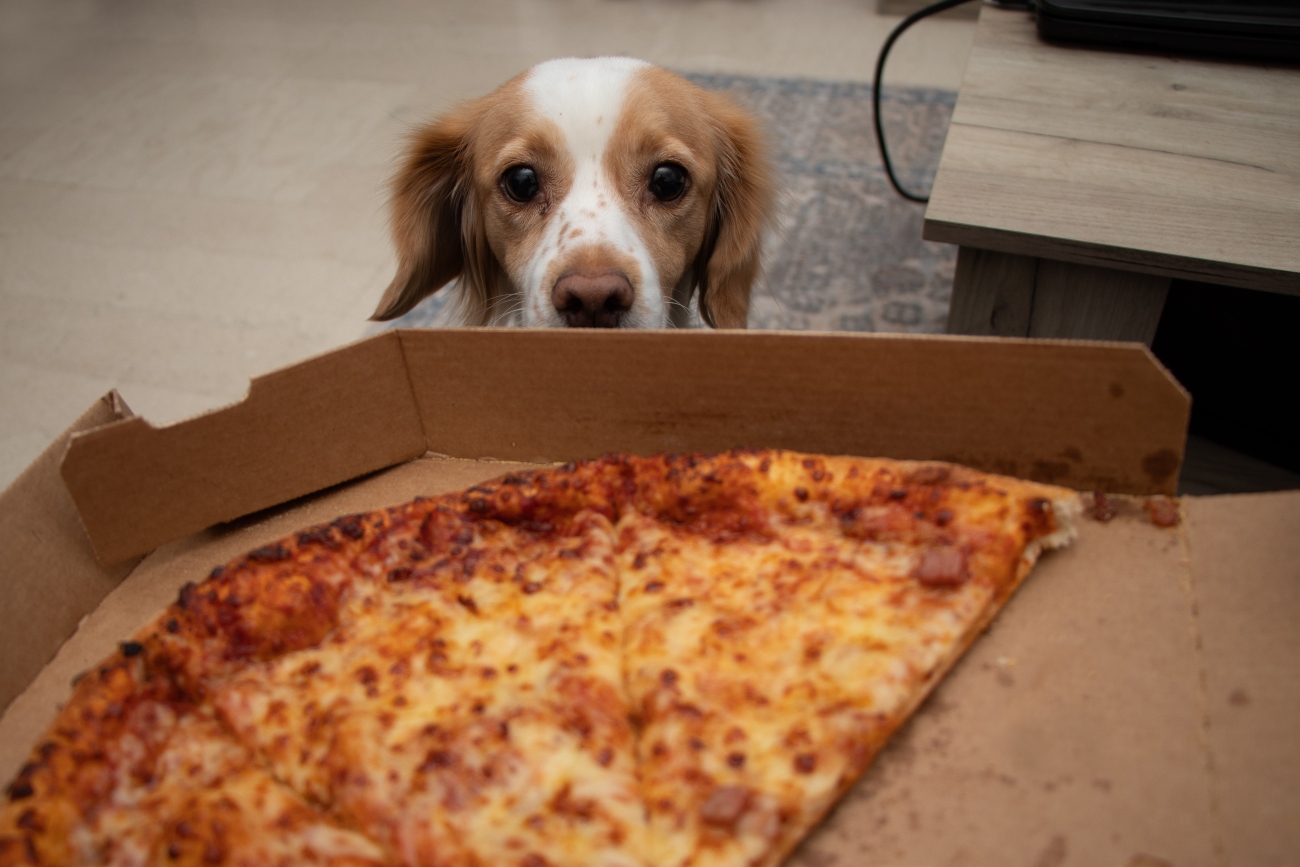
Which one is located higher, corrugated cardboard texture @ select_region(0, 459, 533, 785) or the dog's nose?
the dog's nose

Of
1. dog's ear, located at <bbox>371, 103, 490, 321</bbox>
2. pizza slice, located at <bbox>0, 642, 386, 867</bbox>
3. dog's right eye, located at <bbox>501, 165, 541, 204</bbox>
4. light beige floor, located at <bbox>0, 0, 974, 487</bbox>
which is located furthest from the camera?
light beige floor, located at <bbox>0, 0, 974, 487</bbox>

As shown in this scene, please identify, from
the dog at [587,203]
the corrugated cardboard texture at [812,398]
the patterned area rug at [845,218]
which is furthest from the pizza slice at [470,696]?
the patterned area rug at [845,218]

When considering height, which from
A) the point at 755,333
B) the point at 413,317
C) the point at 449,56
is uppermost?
the point at 755,333

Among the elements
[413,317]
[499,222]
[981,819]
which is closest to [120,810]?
[981,819]

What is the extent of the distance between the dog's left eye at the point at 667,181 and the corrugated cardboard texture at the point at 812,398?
2.03 ft

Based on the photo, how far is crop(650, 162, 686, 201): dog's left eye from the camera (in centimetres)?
176

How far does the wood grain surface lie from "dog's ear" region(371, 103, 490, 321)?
0.95 m

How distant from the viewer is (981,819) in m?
0.91

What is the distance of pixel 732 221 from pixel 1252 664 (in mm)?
1292

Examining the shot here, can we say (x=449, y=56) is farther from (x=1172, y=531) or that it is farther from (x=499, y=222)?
(x=1172, y=531)

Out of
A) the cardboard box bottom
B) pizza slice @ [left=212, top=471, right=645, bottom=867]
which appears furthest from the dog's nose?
the cardboard box bottom

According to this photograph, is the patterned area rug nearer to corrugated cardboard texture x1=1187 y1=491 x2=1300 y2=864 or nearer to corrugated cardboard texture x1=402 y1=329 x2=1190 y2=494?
corrugated cardboard texture x1=402 y1=329 x2=1190 y2=494

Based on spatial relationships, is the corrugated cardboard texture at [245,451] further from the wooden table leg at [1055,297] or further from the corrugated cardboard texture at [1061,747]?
the wooden table leg at [1055,297]

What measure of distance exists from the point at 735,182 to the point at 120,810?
1.56m
